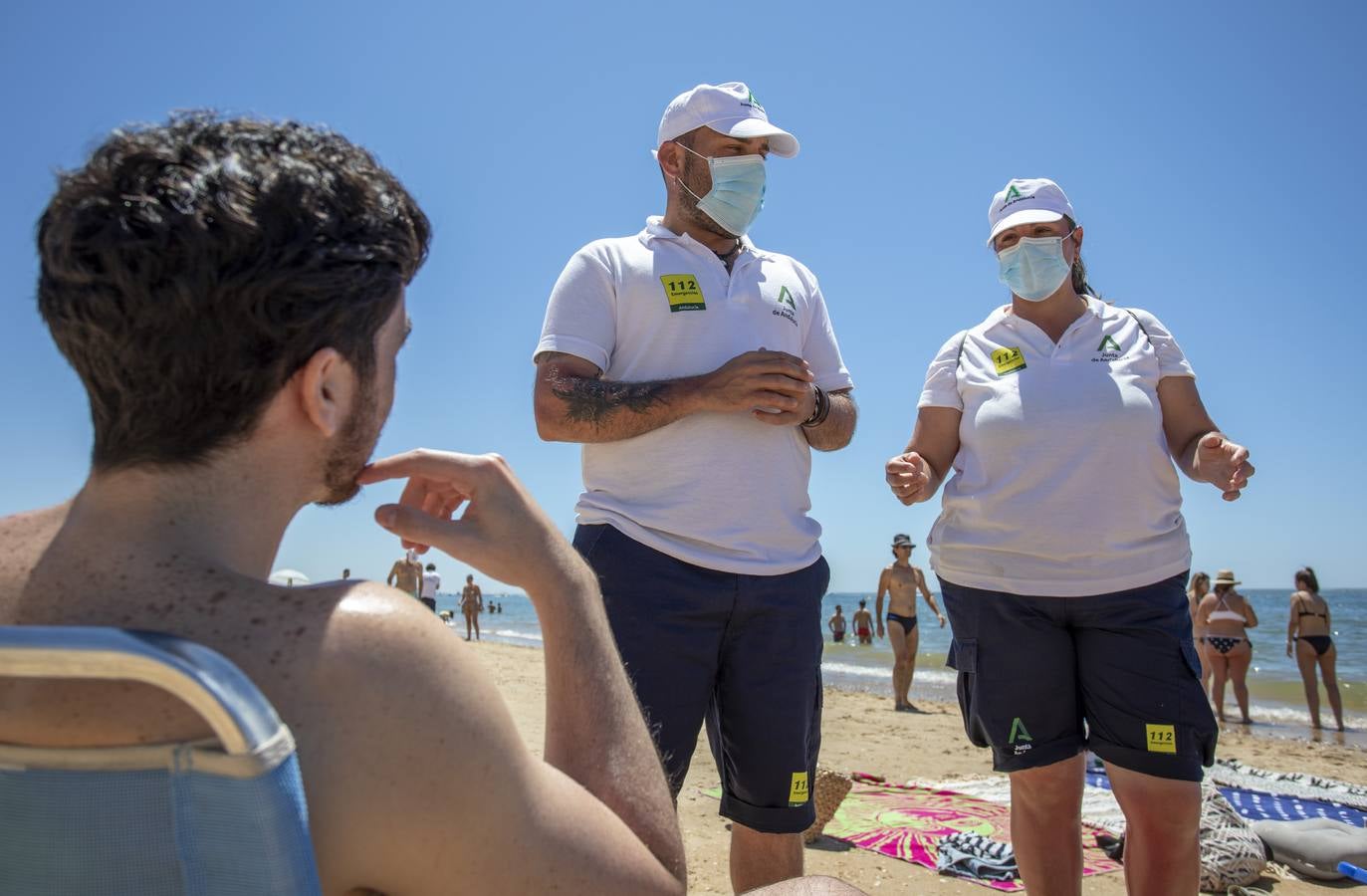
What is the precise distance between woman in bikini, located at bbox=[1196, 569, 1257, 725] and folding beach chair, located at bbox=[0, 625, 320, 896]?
14.3 meters

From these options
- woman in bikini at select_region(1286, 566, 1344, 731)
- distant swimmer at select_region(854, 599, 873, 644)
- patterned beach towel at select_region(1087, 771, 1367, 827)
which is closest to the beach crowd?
patterned beach towel at select_region(1087, 771, 1367, 827)

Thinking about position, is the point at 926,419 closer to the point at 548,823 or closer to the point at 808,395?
the point at 808,395

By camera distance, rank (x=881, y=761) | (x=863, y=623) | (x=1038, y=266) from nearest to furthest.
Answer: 1. (x=1038, y=266)
2. (x=881, y=761)
3. (x=863, y=623)

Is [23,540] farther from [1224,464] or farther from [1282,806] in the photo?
[1282,806]

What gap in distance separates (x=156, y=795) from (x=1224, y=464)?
122 inches

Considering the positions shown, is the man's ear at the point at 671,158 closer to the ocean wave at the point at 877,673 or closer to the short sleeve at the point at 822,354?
the short sleeve at the point at 822,354

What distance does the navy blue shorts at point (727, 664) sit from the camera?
109 inches

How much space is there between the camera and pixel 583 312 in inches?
118

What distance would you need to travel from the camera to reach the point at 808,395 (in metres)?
3.01

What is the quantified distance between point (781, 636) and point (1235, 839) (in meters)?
3.07

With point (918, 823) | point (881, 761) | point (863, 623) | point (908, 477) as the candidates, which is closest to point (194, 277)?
point (908, 477)

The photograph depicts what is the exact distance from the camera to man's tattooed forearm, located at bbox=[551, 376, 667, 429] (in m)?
2.85

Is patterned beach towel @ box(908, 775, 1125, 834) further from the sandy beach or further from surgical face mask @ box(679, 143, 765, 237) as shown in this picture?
surgical face mask @ box(679, 143, 765, 237)

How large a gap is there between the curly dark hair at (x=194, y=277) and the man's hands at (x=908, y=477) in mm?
2376
